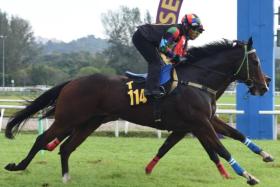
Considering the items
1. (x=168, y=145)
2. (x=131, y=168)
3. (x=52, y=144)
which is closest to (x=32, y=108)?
(x=52, y=144)

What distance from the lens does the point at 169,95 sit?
5.88m

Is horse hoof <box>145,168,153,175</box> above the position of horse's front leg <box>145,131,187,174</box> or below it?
below

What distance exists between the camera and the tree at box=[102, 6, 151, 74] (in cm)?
6103

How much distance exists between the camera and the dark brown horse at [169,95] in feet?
19.3

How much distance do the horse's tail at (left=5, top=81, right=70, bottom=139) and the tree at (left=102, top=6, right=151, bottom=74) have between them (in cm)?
5264

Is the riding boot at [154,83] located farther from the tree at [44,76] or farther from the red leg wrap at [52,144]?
the tree at [44,76]

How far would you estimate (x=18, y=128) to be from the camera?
6.74 metres

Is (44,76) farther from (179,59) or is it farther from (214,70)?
(214,70)

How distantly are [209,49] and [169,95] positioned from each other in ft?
2.85

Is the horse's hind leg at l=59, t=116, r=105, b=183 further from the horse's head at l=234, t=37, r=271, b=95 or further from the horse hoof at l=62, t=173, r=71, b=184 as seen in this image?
the horse's head at l=234, t=37, r=271, b=95

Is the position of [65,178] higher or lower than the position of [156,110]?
lower

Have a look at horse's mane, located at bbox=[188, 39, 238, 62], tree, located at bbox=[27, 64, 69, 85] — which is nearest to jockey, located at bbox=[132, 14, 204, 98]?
horse's mane, located at bbox=[188, 39, 238, 62]

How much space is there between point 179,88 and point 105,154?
299cm

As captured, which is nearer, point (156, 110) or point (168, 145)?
point (156, 110)
